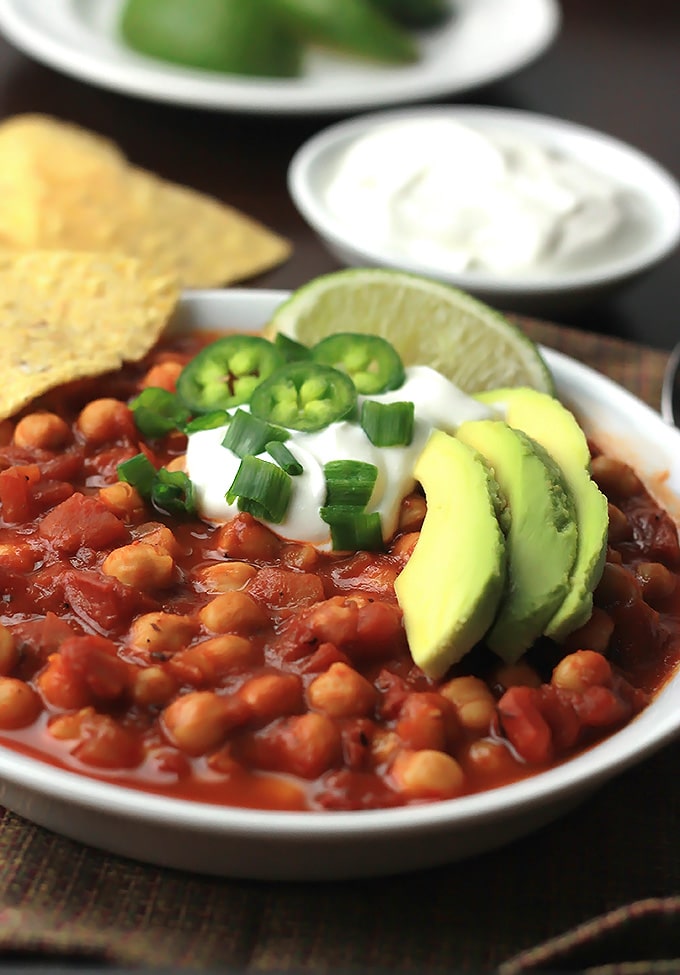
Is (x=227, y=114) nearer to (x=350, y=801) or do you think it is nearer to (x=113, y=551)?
(x=113, y=551)

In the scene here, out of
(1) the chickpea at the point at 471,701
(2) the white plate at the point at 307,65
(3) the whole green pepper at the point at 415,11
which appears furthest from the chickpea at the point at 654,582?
(3) the whole green pepper at the point at 415,11

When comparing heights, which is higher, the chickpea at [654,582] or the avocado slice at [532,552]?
the avocado slice at [532,552]


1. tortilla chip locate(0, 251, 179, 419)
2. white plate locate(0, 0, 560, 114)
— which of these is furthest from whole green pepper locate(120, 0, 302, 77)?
tortilla chip locate(0, 251, 179, 419)

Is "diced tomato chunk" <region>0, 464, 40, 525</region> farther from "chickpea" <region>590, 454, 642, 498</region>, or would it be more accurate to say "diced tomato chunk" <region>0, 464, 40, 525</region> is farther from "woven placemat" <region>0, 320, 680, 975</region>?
"chickpea" <region>590, 454, 642, 498</region>

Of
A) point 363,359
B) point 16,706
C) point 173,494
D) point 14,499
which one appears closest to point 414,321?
point 363,359

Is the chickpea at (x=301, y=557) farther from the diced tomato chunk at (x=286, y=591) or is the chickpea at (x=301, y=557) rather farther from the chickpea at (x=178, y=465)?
the chickpea at (x=178, y=465)

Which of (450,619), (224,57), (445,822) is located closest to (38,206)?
(224,57)

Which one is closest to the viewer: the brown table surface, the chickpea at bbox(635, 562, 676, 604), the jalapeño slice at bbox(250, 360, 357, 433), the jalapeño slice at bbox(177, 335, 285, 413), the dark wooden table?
the brown table surface
